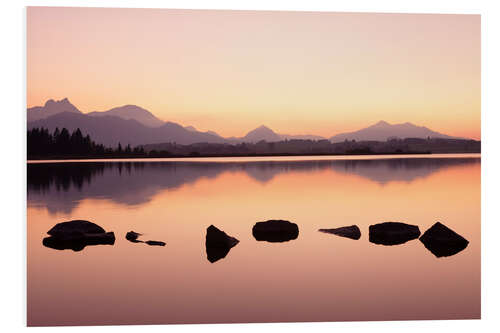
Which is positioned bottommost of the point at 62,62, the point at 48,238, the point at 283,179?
the point at 48,238

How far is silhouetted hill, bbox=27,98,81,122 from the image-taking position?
197 inches

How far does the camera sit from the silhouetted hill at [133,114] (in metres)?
5.31

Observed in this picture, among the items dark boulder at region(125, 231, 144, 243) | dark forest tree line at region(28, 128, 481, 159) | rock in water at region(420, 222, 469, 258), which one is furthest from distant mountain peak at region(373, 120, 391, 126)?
dark boulder at region(125, 231, 144, 243)

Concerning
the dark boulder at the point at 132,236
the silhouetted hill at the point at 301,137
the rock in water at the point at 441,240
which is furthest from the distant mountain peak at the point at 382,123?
the dark boulder at the point at 132,236

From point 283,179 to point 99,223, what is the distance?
6.32 feet

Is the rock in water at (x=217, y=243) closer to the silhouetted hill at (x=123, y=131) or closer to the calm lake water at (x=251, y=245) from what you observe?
the calm lake water at (x=251, y=245)

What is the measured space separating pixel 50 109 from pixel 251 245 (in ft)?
7.93

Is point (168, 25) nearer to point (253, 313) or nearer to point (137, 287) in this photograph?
point (137, 287)

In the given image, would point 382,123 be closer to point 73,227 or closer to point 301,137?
point 301,137

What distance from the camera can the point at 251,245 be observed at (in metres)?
5.59

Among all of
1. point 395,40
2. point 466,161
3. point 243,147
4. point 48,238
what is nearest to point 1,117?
point 48,238

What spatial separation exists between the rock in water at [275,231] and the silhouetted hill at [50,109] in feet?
7.09

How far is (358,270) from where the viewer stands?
5.46 meters

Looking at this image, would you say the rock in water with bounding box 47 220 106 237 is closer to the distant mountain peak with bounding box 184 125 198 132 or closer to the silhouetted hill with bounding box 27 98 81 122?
the silhouetted hill with bounding box 27 98 81 122
